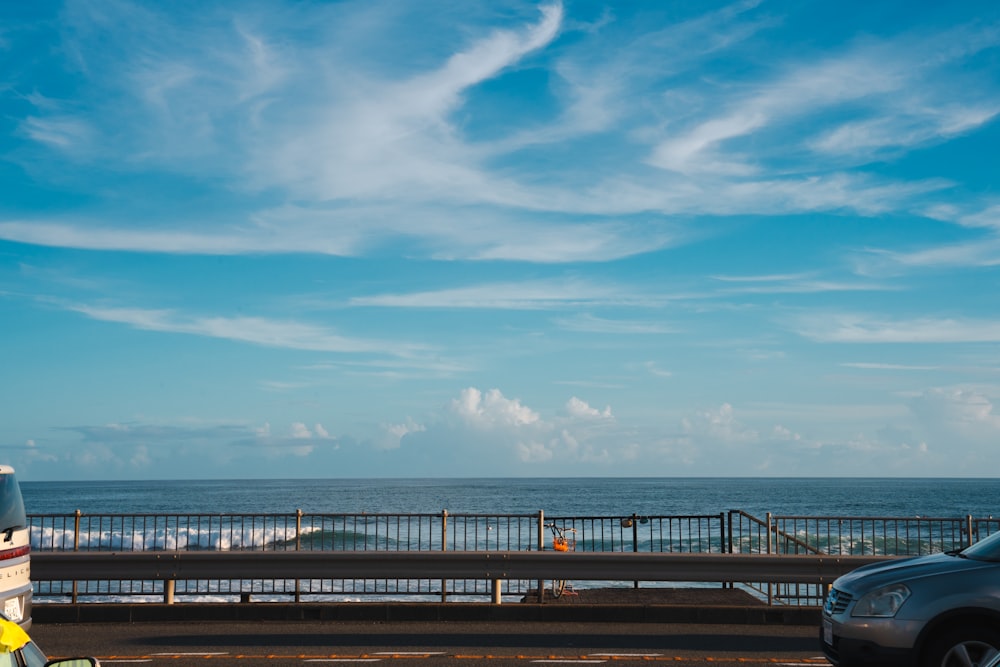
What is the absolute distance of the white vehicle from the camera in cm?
809

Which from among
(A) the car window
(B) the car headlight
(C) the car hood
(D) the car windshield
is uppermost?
(A) the car window

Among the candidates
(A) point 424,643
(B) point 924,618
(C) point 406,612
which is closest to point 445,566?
(C) point 406,612

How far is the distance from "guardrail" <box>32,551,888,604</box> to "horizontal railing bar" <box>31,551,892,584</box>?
1 centimetres

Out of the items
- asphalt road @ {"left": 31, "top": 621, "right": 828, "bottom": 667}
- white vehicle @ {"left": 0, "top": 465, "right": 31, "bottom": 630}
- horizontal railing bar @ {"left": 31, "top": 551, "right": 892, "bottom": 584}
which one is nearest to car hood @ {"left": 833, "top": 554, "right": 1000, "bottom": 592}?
asphalt road @ {"left": 31, "top": 621, "right": 828, "bottom": 667}

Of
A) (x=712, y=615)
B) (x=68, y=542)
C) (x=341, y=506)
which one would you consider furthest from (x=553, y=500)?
(x=712, y=615)

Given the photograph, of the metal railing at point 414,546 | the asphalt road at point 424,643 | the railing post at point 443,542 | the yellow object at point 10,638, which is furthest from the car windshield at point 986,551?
the yellow object at point 10,638

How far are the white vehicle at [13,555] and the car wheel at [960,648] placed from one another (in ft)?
23.9

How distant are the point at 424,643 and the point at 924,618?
17.9 feet

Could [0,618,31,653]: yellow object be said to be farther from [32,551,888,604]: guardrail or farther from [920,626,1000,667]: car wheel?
[32,551,888,604]: guardrail

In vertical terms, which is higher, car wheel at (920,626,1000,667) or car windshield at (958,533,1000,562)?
car windshield at (958,533,1000,562)

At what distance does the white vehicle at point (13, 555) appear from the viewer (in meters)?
8.09

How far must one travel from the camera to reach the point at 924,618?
295 inches

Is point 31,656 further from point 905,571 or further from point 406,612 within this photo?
point 406,612

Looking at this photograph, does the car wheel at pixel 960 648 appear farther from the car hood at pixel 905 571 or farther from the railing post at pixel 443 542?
the railing post at pixel 443 542
